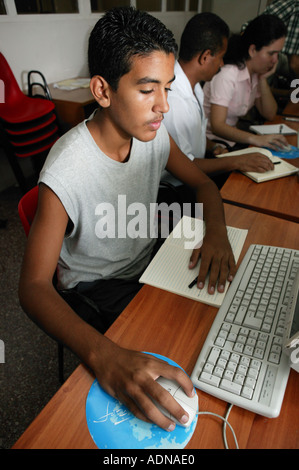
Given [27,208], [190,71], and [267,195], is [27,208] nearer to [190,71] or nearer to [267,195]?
[267,195]

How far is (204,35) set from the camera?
4.99 ft

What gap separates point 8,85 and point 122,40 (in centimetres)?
207

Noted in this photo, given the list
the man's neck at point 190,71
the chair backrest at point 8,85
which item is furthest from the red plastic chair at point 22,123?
the man's neck at point 190,71

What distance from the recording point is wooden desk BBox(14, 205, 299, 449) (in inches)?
18.8

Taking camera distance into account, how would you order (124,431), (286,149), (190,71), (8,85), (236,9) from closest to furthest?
(124,431) → (286,149) → (190,71) → (8,85) → (236,9)

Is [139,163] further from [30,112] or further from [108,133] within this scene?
[30,112]

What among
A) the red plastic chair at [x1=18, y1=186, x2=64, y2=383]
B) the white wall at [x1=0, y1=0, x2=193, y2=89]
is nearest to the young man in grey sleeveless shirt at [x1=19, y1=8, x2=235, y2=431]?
the red plastic chair at [x1=18, y1=186, x2=64, y2=383]

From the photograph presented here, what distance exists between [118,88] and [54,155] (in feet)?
0.80

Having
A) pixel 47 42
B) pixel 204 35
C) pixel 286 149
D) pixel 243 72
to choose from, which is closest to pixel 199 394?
pixel 286 149

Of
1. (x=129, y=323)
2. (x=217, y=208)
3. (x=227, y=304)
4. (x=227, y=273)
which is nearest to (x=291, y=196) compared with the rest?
(x=217, y=208)

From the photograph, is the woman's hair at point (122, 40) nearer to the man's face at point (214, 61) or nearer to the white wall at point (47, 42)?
the man's face at point (214, 61)

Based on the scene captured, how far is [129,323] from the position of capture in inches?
26.2

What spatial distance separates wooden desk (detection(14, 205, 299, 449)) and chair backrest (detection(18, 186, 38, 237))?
41cm

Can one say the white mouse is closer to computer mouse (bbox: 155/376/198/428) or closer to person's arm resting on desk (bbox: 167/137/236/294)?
person's arm resting on desk (bbox: 167/137/236/294)
